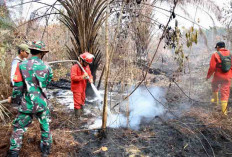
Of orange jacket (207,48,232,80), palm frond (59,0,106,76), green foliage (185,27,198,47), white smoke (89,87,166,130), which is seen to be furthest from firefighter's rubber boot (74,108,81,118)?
orange jacket (207,48,232,80)

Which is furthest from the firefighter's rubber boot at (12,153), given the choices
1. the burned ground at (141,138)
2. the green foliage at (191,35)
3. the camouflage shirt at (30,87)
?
the green foliage at (191,35)

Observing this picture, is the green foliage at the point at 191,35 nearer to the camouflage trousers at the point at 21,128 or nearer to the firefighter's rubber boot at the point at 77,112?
the camouflage trousers at the point at 21,128

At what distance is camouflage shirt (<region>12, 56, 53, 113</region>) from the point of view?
263cm

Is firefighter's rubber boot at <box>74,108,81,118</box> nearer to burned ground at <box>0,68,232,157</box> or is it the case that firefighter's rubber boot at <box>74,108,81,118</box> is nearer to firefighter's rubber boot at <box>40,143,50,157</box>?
burned ground at <box>0,68,232,157</box>

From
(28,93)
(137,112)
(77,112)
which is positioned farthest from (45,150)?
(137,112)

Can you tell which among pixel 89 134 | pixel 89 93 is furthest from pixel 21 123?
pixel 89 93

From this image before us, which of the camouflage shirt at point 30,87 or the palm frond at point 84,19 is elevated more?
the palm frond at point 84,19

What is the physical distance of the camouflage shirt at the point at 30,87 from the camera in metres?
2.63

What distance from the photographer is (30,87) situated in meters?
2.65

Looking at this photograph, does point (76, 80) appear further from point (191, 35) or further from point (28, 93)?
point (191, 35)

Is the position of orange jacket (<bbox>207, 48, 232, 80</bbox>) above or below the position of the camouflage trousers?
above

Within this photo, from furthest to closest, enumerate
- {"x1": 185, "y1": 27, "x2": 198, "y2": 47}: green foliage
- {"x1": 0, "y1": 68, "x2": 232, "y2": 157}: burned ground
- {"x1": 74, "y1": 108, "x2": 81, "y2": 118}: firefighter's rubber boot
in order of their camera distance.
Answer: {"x1": 74, "y1": 108, "x2": 81, "y2": 118}: firefighter's rubber boot < {"x1": 0, "y1": 68, "x2": 232, "y2": 157}: burned ground < {"x1": 185, "y1": 27, "x2": 198, "y2": 47}: green foliage

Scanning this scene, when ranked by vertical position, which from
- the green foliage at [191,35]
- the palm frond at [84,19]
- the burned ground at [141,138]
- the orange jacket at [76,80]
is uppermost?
the palm frond at [84,19]

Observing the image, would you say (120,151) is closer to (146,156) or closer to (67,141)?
(146,156)
